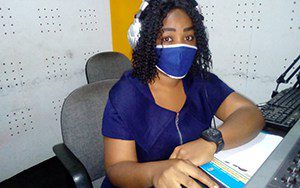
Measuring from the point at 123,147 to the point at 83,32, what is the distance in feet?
5.41

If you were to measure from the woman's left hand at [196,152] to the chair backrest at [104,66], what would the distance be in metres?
1.32

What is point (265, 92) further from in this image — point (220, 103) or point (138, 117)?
point (138, 117)

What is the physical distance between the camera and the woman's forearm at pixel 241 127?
878mm

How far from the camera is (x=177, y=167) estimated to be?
64 centimetres

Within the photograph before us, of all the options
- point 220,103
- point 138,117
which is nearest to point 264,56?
point 220,103

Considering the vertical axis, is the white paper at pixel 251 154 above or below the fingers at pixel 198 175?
below

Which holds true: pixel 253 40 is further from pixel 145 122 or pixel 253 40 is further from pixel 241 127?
pixel 145 122

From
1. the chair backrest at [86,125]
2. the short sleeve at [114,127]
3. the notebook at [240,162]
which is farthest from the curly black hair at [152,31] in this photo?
the notebook at [240,162]

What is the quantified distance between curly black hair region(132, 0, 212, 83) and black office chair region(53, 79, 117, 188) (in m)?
0.29

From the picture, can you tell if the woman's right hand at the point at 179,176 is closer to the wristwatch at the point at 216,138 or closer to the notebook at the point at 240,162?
the notebook at the point at 240,162

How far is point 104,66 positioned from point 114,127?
119cm

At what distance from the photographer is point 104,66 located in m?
2.01

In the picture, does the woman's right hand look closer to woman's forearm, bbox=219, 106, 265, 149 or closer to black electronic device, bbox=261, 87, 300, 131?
woman's forearm, bbox=219, 106, 265, 149

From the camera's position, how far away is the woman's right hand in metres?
0.61
